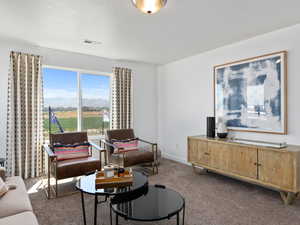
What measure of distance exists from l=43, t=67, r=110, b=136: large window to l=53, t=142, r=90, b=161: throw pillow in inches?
33.6

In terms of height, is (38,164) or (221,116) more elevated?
(221,116)

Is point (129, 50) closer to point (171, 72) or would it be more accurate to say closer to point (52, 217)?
point (171, 72)

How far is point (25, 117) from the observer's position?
11.1ft

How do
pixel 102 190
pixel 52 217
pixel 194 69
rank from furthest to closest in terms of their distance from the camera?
pixel 194 69 → pixel 52 217 → pixel 102 190

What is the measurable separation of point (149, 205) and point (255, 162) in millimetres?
1762

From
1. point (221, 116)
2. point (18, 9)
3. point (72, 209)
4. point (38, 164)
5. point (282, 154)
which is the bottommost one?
point (72, 209)

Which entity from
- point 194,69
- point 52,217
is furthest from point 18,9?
point 194,69

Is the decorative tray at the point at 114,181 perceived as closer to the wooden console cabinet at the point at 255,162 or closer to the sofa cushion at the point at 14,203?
the sofa cushion at the point at 14,203

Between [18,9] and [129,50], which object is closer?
[18,9]

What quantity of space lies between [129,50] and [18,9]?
1900mm

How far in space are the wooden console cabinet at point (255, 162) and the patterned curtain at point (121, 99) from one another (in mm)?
1695

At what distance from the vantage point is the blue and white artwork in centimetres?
281

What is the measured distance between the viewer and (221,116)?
11.8 feet

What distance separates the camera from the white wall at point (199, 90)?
2.71 metres
